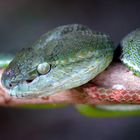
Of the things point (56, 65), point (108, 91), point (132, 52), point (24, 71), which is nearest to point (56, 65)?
point (56, 65)

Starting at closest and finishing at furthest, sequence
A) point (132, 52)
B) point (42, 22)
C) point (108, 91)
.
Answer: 1. point (108, 91)
2. point (132, 52)
3. point (42, 22)

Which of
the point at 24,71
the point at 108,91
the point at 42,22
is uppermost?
the point at 42,22

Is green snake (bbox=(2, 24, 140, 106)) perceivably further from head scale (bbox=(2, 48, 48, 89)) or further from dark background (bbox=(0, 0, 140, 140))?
dark background (bbox=(0, 0, 140, 140))

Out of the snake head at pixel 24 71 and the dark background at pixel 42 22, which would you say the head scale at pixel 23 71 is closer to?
the snake head at pixel 24 71

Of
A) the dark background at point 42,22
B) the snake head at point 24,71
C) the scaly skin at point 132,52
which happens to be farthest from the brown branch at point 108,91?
the dark background at point 42,22

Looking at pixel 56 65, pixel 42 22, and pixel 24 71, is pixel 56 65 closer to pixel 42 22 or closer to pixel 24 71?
pixel 24 71
